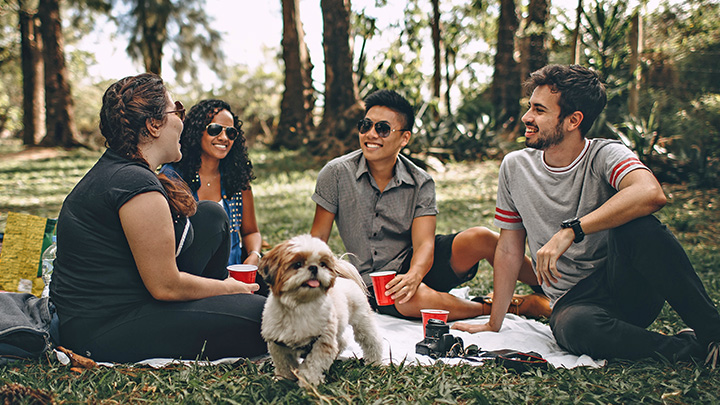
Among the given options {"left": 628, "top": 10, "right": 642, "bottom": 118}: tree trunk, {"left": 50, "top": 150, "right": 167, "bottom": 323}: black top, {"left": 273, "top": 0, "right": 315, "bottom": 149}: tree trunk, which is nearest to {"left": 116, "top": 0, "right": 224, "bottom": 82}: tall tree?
{"left": 273, "top": 0, "right": 315, "bottom": 149}: tree trunk

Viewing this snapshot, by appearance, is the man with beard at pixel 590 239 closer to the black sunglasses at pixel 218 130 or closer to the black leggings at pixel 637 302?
the black leggings at pixel 637 302

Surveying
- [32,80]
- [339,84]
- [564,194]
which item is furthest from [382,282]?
[32,80]

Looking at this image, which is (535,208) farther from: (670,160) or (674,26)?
(674,26)

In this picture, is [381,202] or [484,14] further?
[484,14]

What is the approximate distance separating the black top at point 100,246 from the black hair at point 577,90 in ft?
8.04

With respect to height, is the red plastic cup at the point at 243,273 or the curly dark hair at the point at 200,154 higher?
the curly dark hair at the point at 200,154

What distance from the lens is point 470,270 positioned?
4.01 m

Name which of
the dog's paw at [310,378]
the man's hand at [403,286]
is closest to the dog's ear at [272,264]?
the dog's paw at [310,378]

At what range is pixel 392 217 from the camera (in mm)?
3895

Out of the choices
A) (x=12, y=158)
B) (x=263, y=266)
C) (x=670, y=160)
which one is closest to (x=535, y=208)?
(x=263, y=266)

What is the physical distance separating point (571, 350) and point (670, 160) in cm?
817

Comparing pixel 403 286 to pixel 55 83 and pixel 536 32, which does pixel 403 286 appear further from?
pixel 55 83

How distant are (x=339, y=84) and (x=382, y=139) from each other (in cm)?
911

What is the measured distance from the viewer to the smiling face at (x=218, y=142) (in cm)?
401
